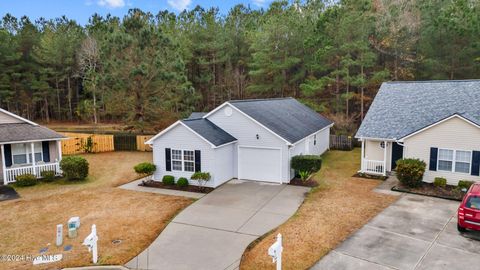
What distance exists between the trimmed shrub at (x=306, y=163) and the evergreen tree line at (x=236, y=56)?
14.5 meters

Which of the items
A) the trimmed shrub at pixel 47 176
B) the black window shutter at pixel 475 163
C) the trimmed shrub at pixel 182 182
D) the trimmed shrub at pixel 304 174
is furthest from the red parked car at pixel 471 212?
the trimmed shrub at pixel 47 176

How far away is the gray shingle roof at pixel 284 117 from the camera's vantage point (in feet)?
59.0

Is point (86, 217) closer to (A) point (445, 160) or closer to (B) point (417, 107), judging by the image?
(A) point (445, 160)

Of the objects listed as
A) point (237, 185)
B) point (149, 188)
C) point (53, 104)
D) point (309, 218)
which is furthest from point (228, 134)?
point (53, 104)

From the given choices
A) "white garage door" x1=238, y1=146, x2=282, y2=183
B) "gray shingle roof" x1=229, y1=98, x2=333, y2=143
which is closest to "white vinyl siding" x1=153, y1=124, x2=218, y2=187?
"white garage door" x1=238, y1=146, x2=282, y2=183

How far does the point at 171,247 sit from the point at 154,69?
21458 mm

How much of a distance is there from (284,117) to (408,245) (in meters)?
12.2

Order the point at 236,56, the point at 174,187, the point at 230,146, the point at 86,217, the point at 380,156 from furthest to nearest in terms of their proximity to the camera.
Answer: the point at 236,56 → the point at 380,156 → the point at 230,146 → the point at 174,187 → the point at 86,217

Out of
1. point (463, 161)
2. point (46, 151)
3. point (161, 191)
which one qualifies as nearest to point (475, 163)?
point (463, 161)

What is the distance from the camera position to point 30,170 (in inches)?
720

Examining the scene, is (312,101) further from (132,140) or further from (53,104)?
(53,104)

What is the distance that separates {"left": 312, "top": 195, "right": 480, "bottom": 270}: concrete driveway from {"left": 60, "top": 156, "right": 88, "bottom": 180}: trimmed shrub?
14648 mm

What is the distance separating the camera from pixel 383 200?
14266 millimetres

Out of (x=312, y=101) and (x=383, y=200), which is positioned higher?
(x=312, y=101)
